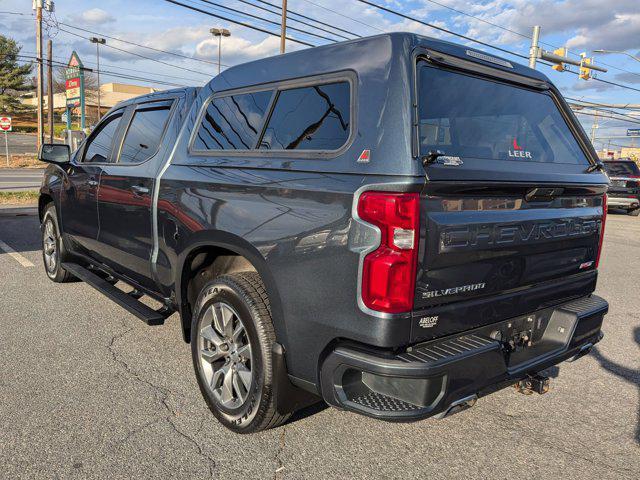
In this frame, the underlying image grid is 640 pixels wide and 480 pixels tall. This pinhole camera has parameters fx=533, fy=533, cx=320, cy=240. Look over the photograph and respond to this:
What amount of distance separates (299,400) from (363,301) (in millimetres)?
801

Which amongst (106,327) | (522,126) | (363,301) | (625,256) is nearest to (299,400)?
(363,301)

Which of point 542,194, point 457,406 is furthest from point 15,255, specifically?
point 542,194

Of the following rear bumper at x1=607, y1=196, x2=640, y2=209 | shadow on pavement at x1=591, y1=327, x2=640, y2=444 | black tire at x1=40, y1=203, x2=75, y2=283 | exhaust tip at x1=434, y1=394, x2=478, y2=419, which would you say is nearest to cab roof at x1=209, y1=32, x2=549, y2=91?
exhaust tip at x1=434, y1=394, x2=478, y2=419

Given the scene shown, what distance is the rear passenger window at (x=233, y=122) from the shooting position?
10.1 feet

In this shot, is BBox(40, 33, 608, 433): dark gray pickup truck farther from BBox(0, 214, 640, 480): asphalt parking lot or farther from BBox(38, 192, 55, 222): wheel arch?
BBox(38, 192, 55, 222): wheel arch

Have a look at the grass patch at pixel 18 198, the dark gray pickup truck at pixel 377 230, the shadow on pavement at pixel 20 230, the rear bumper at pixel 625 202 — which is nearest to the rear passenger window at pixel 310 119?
the dark gray pickup truck at pixel 377 230

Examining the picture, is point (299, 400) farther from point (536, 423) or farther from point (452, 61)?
point (452, 61)

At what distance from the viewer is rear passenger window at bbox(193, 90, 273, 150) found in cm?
308

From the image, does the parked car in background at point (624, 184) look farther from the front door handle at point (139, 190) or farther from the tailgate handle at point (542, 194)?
the front door handle at point (139, 190)

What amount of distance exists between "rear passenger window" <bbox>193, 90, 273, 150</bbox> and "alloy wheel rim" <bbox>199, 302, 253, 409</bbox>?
974 millimetres

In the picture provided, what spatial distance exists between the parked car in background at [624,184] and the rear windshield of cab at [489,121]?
15.4 meters

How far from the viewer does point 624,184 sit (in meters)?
16.9

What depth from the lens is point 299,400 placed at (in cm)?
271

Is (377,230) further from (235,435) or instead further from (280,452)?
(235,435)
